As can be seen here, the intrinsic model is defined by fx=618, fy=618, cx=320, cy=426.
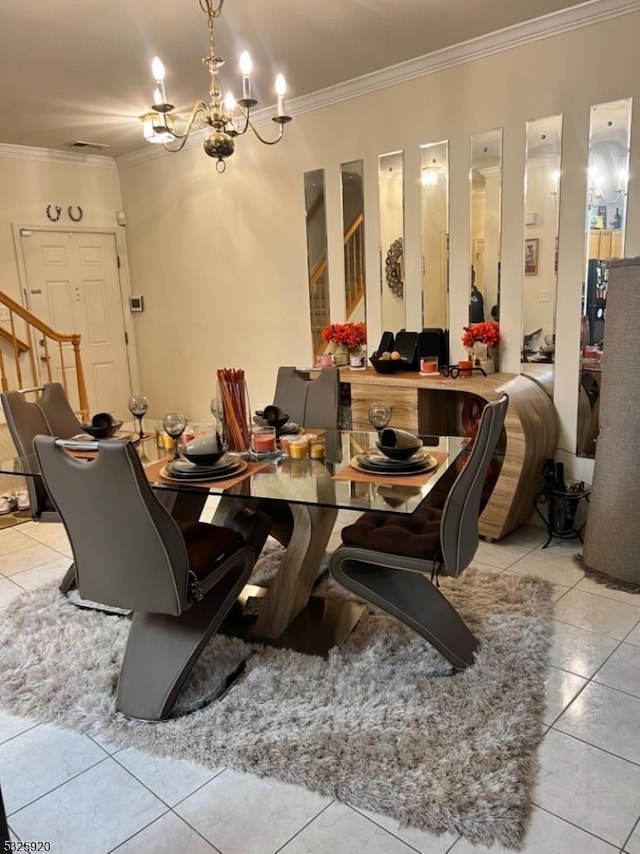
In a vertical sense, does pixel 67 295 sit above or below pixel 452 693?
above

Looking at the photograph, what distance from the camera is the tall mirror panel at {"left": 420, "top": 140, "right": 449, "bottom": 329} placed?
382 centimetres

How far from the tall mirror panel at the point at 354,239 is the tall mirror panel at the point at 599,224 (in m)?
1.50

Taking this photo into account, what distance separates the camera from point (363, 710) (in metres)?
2.07

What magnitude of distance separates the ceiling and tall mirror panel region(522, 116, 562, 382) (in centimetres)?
61

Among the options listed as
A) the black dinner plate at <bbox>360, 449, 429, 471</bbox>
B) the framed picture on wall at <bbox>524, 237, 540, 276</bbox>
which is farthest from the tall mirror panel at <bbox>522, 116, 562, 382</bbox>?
the black dinner plate at <bbox>360, 449, 429, 471</bbox>

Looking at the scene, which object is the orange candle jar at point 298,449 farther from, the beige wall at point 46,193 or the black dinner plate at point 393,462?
the beige wall at point 46,193

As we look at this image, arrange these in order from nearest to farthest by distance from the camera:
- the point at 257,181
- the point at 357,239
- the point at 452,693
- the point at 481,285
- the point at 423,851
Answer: the point at 423,851, the point at 452,693, the point at 481,285, the point at 357,239, the point at 257,181

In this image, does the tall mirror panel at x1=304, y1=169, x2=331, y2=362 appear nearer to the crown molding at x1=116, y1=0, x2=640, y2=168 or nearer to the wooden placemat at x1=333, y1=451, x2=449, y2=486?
the crown molding at x1=116, y1=0, x2=640, y2=168

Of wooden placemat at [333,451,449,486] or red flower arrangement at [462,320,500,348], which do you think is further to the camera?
red flower arrangement at [462,320,500,348]

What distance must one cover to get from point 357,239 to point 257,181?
108 centimetres

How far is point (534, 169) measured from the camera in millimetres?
3426

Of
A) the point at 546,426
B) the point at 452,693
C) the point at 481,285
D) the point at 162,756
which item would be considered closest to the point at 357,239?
the point at 481,285

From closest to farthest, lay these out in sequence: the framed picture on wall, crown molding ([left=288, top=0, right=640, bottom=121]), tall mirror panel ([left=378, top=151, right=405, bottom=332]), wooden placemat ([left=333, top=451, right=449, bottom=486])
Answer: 1. wooden placemat ([left=333, top=451, right=449, bottom=486])
2. crown molding ([left=288, top=0, right=640, bottom=121])
3. the framed picture on wall
4. tall mirror panel ([left=378, top=151, right=405, bottom=332])

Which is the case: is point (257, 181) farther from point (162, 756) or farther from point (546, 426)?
point (162, 756)
